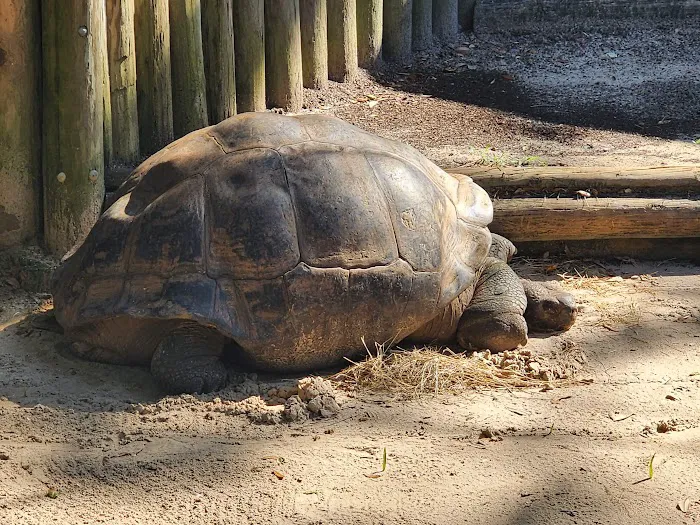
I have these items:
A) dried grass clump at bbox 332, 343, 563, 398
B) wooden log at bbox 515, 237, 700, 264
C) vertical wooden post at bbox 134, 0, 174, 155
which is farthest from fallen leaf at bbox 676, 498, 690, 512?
vertical wooden post at bbox 134, 0, 174, 155

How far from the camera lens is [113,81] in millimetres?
5336

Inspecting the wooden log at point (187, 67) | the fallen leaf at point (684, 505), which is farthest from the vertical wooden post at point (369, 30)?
the fallen leaf at point (684, 505)

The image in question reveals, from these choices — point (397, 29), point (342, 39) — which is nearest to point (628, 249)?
point (342, 39)

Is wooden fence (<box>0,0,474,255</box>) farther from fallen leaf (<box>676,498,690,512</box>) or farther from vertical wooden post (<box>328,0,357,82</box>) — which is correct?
fallen leaf (<box>676,498,690,512</box>)

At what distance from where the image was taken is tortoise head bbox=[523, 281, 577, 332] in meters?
4.75

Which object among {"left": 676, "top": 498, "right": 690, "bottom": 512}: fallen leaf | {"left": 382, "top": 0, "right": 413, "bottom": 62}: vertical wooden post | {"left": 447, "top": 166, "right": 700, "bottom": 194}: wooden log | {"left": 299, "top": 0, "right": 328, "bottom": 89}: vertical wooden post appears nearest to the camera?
{"left": 676, "top": 498, "right": 690, "bottom": 512}: fallen leaf

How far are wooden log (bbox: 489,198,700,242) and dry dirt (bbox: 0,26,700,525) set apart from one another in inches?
7.8

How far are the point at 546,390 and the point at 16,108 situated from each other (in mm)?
2779

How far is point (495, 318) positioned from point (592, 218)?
1307mm

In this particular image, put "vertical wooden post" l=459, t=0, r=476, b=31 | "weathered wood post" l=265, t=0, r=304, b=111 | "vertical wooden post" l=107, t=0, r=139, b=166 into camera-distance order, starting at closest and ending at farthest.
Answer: "vertical wooden post" l=107, t=0, r=139, b=166 < "weathered wood post" l=265, t=0, r=304, b=111 < "vertical wooden post" l=459, t=0, r=476, b=31

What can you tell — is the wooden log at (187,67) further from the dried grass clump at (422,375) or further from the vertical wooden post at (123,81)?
the dried grass clump at (422,375)

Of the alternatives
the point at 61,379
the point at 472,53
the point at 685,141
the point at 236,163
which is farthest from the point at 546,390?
the point at 472,53

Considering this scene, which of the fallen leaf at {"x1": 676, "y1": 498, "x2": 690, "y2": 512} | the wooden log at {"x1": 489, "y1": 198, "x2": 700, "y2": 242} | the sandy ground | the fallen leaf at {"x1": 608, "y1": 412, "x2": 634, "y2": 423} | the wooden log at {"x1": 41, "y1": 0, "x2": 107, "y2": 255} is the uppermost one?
the wooden log at {"x1": 41, "y1": 0, "x2": 107, "y2": 255}

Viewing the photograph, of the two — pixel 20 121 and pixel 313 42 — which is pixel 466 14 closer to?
pixel 313 42
